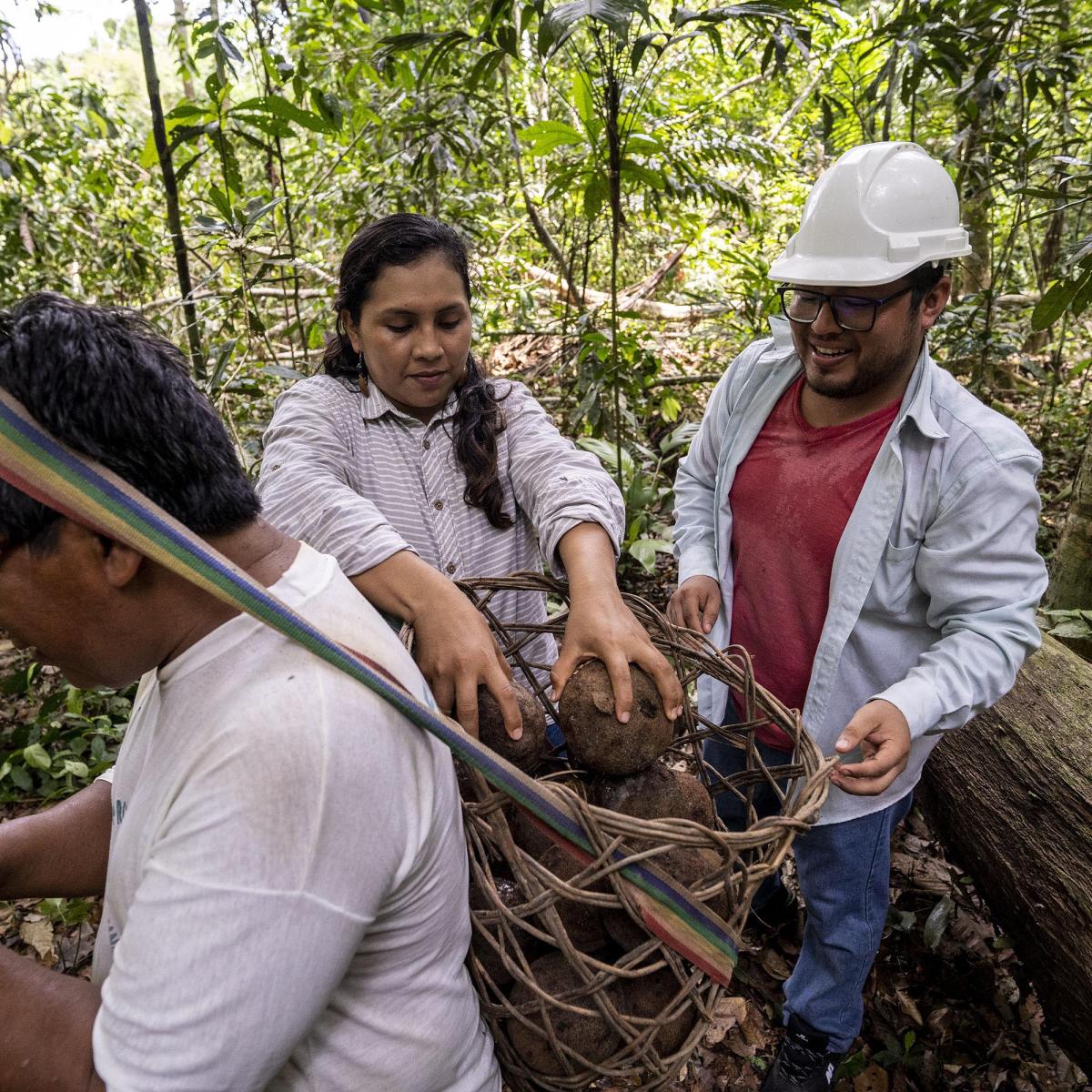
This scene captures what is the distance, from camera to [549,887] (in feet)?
2.99

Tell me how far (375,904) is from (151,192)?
6.28m

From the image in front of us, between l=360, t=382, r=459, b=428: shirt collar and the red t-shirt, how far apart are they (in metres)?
0.70

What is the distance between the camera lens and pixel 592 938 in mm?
1166

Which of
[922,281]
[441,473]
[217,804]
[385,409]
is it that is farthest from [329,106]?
[217,804]

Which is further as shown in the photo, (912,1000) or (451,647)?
(912,1000)

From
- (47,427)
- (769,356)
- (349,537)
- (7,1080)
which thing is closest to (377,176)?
(769,356)

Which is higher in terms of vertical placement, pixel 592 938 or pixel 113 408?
pixel 113 408

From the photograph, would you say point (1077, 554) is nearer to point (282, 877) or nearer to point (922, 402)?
point (922, 402)

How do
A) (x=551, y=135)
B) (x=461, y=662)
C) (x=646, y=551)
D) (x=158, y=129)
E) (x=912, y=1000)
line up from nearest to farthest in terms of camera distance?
(x=461, y=662) < (x=912, y=1000) < (x=158, y=129) < (x=551, y=135) < (x=646, y=551)

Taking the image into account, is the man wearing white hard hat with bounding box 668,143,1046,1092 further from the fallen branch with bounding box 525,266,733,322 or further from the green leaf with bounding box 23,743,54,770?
the fallen branch with bounding box 525,266,733,322

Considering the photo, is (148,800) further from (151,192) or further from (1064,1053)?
(151,192)

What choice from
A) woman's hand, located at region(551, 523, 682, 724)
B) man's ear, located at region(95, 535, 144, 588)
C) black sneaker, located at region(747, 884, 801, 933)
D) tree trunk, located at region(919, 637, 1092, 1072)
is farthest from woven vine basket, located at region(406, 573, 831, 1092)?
black sneaker, located at region(747, 884, 801, 933)

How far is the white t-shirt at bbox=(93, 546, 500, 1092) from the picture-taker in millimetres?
693

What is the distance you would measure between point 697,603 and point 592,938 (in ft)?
2.81
